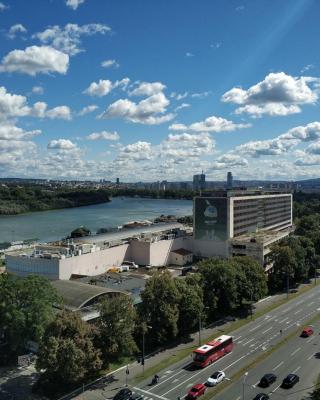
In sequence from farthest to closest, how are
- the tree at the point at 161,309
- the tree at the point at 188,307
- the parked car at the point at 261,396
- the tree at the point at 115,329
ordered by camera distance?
the tree at the point at 188,307 → the tree at the point at 161,309 → the tree at the point at 115,329 → the parked car at the point at 261,396

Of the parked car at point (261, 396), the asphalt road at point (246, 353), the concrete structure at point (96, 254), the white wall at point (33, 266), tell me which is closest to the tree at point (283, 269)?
the asphalt road at point (246, 353)

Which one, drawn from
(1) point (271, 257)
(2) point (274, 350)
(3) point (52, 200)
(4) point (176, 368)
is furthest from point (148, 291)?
(3) point (52, 200)

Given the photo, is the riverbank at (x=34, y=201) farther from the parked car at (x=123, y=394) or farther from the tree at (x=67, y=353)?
the parked car at (x=123, y=394)

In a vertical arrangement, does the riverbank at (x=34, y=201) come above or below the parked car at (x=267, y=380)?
above

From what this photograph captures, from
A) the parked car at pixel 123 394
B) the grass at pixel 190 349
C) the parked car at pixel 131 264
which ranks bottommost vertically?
Result: the grass at pixel 190 349

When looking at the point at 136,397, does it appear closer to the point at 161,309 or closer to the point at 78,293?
the point at 161,309

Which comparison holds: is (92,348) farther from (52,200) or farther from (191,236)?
(52,200)

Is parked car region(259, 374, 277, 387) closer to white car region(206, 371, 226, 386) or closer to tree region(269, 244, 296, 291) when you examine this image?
white car region(206, 371, 226, 386)

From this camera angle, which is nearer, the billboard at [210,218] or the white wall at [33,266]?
the white wall at [33,266]

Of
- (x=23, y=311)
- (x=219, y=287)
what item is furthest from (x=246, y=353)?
(x=23, y=311)
